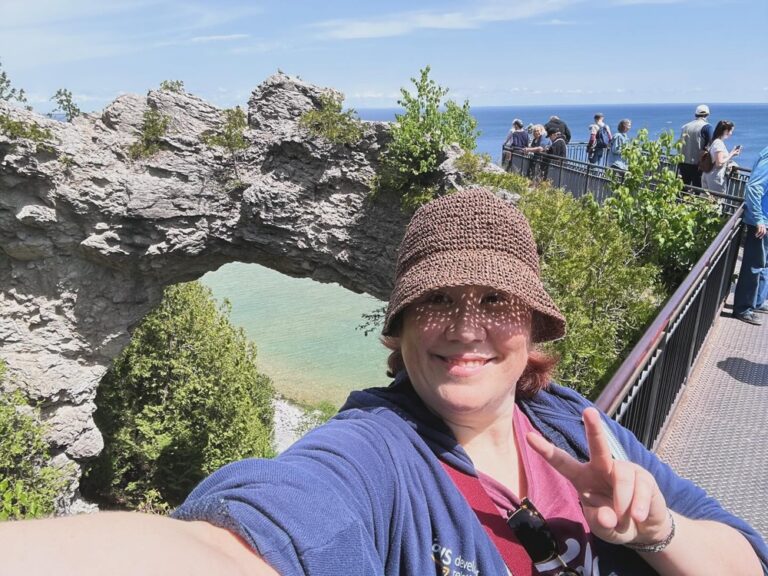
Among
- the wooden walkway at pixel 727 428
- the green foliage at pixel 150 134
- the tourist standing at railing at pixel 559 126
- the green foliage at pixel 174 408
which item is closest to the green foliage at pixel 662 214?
the wooden walkway at pixel 727 428

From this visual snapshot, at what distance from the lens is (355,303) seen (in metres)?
38.5

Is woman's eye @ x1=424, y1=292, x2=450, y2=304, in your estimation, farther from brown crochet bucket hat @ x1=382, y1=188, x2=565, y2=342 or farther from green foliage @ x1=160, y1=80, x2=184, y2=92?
green foliage @ x1=160, y1=80, x2=184, y2=92

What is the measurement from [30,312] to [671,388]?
14842mm

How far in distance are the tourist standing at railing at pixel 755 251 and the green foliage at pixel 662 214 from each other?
2172 mm

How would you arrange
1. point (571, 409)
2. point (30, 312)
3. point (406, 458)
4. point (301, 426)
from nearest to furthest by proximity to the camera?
point (406, 458), point (571, 409), point (30, 312), point (301, 426)

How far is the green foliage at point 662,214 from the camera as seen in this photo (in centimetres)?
906

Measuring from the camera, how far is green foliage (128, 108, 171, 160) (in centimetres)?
1356

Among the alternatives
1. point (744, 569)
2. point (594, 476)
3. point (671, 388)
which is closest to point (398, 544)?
point (594, 476)

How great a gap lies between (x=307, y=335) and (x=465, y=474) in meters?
32.9

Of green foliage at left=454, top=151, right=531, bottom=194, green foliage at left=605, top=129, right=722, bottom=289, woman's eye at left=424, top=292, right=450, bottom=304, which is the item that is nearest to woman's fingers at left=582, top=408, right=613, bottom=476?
woman's eye at left=424, top=292, right=450, bottom=304

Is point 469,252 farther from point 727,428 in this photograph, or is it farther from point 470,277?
point 727,428

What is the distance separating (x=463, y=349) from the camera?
1.63 m

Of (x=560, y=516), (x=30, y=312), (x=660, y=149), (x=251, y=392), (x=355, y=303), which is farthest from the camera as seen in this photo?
(x=355, y=303)

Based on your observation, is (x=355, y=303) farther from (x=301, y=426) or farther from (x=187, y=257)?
(x=187, y=257)
